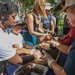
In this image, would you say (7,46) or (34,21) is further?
(34,21)

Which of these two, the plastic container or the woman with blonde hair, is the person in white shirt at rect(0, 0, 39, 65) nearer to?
the plastic container

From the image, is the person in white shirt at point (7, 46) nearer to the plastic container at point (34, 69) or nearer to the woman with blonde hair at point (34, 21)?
the plastic container at point (34, 69)

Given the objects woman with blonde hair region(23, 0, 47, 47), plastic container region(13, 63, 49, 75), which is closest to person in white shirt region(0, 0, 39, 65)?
plastic container region(13, 63, 49, 75)

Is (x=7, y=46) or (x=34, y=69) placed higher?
(x=7, y=46)

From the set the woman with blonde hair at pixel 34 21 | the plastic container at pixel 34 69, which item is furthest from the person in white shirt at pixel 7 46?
the woman with blonde hair at pixel 34 21

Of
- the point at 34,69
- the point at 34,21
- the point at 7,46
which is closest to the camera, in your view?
the point at 7,46

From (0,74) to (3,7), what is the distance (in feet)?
2.34

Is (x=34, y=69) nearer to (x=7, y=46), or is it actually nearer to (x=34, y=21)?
(x=7, y=46)

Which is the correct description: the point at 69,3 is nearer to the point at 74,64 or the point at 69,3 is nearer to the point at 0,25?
the point at 74,64

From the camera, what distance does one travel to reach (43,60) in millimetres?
2439

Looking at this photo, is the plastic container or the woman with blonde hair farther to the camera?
the woman with blonde hair

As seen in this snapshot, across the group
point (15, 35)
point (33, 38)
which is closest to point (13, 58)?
point (15, 35)

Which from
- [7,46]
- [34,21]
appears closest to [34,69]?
[7,46]

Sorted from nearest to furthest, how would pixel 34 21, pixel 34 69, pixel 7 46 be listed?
pixel 7 46 < pixel 34 69 < pixel 34 21
